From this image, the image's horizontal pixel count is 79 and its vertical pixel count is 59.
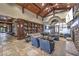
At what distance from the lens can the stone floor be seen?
8.49 feet

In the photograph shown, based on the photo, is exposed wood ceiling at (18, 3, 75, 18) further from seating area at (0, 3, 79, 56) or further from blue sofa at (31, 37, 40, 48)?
blue sofa at (31, 37, 40, 48)

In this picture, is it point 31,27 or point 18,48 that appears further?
point 31,27

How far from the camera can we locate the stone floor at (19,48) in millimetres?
2588

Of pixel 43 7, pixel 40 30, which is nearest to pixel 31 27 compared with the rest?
pixel 40 30

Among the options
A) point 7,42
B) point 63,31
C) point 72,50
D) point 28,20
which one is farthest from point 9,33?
point 72,50

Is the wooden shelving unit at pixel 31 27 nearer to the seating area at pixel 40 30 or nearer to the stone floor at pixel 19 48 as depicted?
the seating area at pixel 40 30

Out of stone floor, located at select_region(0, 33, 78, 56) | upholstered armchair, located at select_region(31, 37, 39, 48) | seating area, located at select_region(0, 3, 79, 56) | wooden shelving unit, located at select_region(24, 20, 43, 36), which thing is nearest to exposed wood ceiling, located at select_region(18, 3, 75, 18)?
seating area, located at select_region(0, 3, 79, 56)

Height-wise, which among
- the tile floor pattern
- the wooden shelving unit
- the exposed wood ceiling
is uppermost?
the exposed wood ceiling

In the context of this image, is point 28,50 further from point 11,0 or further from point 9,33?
point 11,0

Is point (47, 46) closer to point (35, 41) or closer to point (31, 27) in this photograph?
point (35, 41)

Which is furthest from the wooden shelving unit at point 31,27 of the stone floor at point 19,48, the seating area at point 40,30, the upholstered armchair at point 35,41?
the stone floor at point 19,48

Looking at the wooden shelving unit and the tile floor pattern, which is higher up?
the wooden shelving unit

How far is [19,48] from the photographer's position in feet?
8.63

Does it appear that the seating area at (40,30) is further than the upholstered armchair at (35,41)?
No
